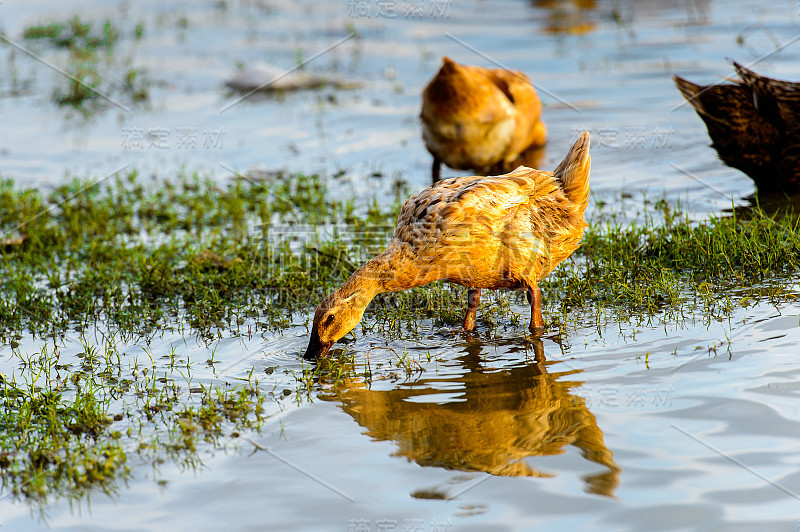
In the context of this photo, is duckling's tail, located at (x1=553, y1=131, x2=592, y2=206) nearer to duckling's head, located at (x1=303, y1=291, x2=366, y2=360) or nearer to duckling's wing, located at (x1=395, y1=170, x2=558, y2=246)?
duckling's wing, located at (x1=395, y1=170, x2=558, y2=246)

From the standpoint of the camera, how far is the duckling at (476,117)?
9516 millimetres

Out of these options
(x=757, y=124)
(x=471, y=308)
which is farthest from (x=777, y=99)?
(x=471, y=308)

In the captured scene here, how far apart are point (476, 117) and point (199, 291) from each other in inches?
157

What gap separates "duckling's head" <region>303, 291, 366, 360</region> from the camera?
5.64 m

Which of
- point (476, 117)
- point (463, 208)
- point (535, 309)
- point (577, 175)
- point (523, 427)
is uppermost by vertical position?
point (476, 117)

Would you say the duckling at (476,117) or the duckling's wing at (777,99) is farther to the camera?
the duckling at (476,117)

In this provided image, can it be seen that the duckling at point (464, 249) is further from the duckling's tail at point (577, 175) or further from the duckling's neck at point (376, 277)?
the duckling's tail at point (577, 175)

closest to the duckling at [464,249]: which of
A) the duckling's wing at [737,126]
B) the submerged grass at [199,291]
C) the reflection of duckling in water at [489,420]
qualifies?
the submerged grass at [199,291]

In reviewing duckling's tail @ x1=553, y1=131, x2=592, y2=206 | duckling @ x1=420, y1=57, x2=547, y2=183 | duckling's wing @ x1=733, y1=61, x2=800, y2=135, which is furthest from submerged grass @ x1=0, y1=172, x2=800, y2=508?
duckling @ x1=420, y1=57, x2=547, y2=183

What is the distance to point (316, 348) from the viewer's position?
5.70 meters

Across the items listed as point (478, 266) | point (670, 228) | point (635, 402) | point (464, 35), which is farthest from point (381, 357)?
point (464, 35)

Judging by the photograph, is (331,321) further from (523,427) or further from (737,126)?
(737,126)

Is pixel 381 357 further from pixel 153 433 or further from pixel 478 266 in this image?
pixel 153 433

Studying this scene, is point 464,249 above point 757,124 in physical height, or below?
below
